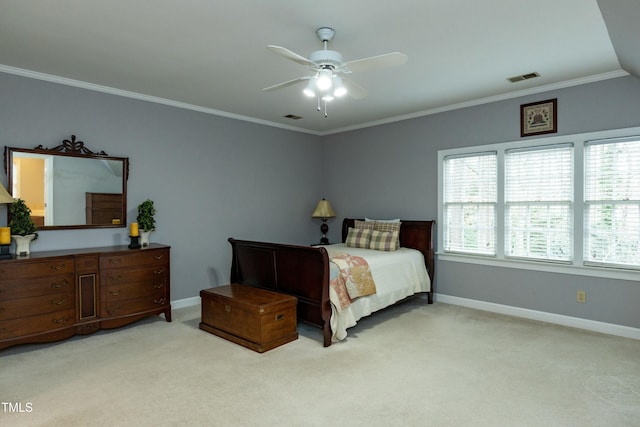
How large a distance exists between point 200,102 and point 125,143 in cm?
102

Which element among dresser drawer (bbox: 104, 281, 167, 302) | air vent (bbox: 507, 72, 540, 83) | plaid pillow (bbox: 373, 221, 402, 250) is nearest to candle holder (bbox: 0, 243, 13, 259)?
dresser drawer (bbox: 104, 281, 167, 302)

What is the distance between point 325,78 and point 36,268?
298cm

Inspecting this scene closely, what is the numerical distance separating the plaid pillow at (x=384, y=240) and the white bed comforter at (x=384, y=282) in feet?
0.37

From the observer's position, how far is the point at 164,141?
15.4ft

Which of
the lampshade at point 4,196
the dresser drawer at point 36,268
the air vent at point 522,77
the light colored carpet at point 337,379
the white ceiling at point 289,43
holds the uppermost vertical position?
the air vent at point 522,77

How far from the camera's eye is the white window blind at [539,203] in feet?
13.5

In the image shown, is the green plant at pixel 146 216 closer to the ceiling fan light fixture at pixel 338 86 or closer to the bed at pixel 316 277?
the bed at pixel 316 277

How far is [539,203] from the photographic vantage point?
14.1ft

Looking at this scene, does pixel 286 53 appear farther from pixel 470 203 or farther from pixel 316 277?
pixel 470 203

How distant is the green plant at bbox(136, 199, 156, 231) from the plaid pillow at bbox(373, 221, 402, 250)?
2899mm

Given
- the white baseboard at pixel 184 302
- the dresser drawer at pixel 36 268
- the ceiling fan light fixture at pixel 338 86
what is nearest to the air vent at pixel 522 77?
the ceiling fan light fixture at pixel 338 86

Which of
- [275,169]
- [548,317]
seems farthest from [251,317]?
→ [548,317]

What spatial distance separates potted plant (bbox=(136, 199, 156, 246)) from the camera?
428cm

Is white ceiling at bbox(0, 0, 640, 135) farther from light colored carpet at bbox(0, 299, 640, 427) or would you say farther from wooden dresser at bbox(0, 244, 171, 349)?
light colored carpet at bbox(0, 299, 640, 427)
